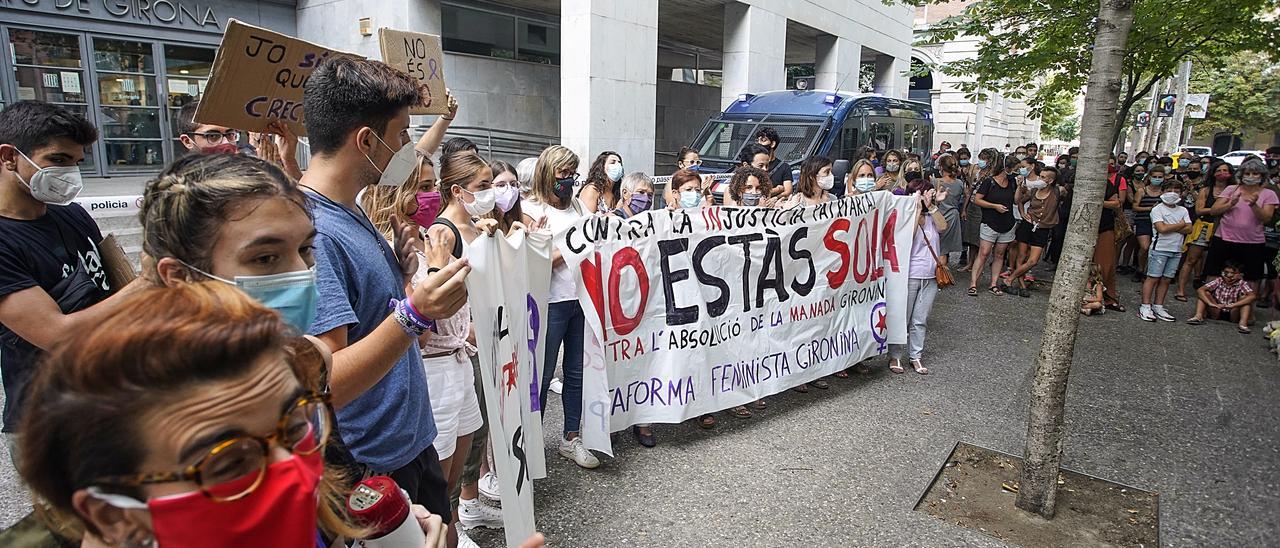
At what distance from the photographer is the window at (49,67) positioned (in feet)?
33.9

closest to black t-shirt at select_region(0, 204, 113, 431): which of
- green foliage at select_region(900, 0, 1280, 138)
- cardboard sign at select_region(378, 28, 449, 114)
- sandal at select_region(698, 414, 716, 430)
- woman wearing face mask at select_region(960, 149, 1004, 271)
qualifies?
cardboard sign at select_region(378, 28, 449, 114)

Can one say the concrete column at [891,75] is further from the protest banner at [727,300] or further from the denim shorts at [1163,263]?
the protest banner at [727,300]

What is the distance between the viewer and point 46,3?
33.8 ft

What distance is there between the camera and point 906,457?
4.36m

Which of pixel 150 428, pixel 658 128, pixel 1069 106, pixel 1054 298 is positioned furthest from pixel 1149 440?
pixel 1069 106

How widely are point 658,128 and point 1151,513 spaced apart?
18.0 meters

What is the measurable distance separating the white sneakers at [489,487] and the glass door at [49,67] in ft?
32.7

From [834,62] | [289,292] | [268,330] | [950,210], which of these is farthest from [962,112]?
[268,330]

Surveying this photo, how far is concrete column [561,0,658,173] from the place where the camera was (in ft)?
39.4

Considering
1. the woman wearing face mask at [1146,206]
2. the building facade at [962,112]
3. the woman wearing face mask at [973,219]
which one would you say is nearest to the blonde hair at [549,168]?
the woman wearing face mask at [973,219]

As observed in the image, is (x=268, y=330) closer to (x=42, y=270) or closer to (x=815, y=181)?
(x=42, y=270)

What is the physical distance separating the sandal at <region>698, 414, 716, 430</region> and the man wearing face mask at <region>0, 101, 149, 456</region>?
126 inches

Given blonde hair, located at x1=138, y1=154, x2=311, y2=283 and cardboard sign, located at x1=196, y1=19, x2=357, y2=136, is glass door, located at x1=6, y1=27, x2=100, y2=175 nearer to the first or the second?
cardboard sign, located at x1=196, y1=19, x2=357, y2=136

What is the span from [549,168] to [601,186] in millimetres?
879
